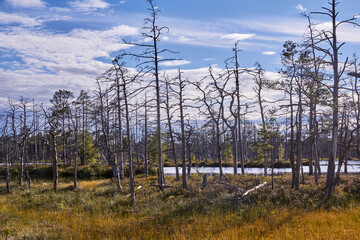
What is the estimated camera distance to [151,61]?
15039 millimetres

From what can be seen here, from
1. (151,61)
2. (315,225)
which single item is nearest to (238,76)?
(151,61)

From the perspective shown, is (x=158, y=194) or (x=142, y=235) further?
(x=158, y=194)

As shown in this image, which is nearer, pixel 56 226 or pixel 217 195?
pixel 56 226

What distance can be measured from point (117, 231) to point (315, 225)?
5805 mm

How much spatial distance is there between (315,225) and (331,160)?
6.75 metres

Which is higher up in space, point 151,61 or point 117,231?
point 151,61

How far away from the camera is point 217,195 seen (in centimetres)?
1484

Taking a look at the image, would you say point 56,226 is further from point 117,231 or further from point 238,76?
point 238,76

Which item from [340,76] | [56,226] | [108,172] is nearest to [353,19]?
[340,76]

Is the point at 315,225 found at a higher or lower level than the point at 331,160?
lower

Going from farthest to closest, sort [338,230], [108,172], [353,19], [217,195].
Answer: [108,172]
[217,195]
[353,19]
[338,230]

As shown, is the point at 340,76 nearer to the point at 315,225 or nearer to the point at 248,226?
the point at 315,225

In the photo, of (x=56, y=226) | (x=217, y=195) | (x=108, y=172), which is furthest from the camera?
(x=108, y=172)

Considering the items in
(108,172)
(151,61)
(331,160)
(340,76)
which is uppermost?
(151,61)
